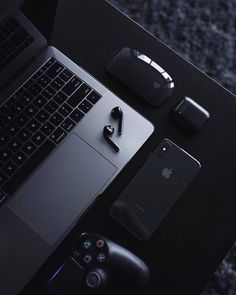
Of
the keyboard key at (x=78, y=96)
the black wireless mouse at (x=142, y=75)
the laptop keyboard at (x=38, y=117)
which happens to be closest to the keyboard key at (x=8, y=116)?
the laptop keyboard at (x=38, y=117)

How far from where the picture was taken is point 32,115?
0.79m

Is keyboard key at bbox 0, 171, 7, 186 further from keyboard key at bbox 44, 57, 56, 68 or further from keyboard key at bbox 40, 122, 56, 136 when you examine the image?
keyboard key at bbox 44, 57, 56, 68

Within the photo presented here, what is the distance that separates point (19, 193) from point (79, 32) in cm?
34

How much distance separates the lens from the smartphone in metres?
0.78

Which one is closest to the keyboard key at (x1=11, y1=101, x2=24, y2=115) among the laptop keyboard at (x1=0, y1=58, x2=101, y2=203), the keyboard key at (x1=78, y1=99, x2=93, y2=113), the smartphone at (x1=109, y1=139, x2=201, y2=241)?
the laptop keyboard at (x1=0, y1=58, x2=101, y2=203)

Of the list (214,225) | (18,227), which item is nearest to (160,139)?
(214,225)

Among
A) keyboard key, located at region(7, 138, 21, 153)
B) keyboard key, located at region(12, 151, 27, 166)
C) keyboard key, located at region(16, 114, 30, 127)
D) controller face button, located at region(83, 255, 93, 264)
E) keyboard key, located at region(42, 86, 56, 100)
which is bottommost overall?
controller face button, located at region(83, 255, 93, 264)

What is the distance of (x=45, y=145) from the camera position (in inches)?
30.8

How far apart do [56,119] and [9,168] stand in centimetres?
12

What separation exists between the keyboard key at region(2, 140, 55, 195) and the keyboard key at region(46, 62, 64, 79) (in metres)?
0.12

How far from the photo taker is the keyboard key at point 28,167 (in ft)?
2.46

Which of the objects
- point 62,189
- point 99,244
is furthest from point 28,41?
point 99,244

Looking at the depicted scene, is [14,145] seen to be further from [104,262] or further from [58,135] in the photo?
[104,262]

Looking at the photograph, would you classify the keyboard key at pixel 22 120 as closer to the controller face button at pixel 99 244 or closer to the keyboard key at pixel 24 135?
the keyboard key at pixel 24 135
